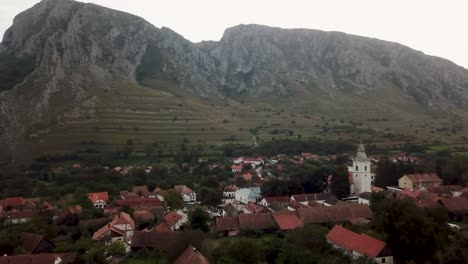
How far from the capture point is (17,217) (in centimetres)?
4650

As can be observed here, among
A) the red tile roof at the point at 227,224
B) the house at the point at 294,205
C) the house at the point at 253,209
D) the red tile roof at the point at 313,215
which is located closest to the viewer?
the red tile roof at the point at 227,224

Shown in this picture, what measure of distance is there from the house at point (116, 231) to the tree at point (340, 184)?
86.3ft

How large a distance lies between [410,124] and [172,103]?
243 feet

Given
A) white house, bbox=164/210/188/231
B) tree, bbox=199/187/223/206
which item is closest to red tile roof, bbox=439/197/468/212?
tree, bbox=199/187/223/206

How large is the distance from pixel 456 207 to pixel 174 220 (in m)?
28.5

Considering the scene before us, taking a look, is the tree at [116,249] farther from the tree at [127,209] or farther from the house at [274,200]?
the house at [274,200]

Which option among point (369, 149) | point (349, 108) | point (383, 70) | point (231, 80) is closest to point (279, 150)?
point (369, 149)

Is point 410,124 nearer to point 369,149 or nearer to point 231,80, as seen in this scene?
point 369,149

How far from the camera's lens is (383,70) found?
197m

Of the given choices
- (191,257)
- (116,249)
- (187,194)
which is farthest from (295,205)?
(191,257)

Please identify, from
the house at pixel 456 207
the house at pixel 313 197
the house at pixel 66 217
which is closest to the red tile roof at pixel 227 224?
the house at pixel 313 197

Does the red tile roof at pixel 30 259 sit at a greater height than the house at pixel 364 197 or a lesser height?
greater

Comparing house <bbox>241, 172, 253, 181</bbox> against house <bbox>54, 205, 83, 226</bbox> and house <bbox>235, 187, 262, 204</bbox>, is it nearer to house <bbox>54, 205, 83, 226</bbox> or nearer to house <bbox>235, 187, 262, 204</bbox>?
house <bbox>235, 187, 262, 204</bbox>

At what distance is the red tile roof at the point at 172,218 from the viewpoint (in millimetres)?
42903
